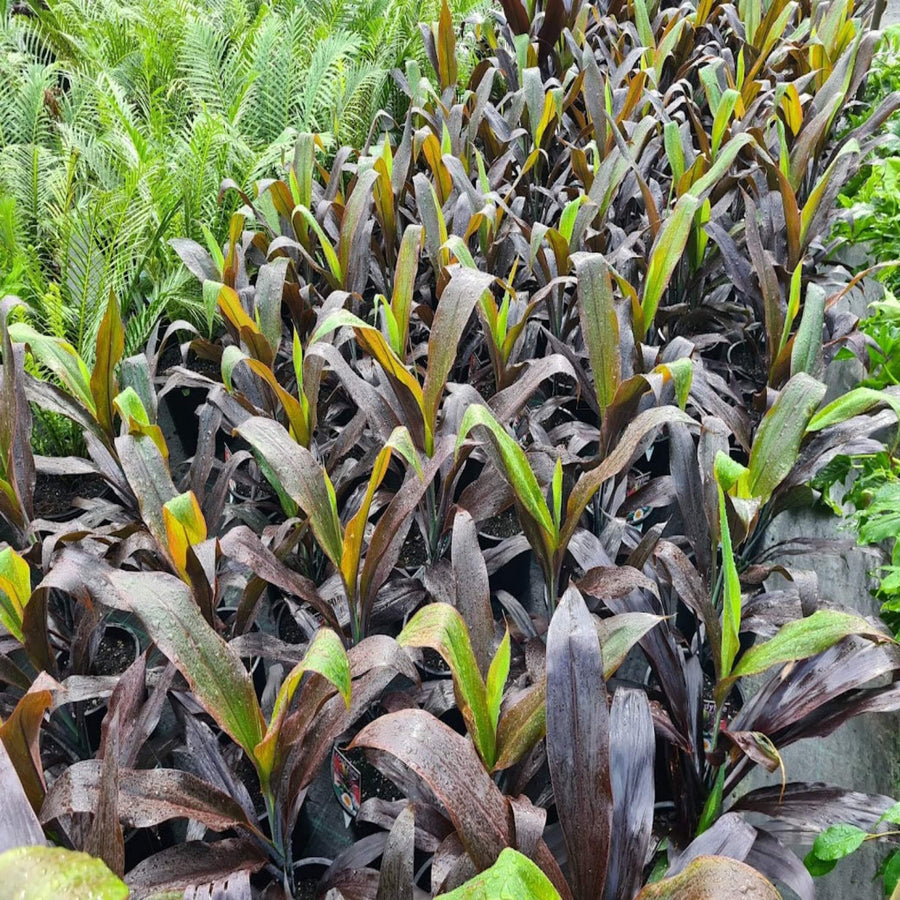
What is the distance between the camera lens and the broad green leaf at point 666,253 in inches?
53.2

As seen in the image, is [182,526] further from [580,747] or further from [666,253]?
[666,253]

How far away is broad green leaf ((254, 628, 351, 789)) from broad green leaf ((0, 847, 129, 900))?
243 mm

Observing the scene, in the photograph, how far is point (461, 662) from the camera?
750 millimetres

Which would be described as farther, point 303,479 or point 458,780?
point 303,479

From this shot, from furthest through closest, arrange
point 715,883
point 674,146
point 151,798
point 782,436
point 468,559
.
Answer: point 674,146 → point 782,436 → point 468,559 → point 151,798 → point 715,883

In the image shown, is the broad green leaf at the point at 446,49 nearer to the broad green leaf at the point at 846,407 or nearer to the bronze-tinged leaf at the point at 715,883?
the broad green leaf at the point at 846,407

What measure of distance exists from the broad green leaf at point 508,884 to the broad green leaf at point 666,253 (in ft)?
3.36

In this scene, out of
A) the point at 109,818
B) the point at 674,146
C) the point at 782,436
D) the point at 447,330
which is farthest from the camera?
the point at 674,146

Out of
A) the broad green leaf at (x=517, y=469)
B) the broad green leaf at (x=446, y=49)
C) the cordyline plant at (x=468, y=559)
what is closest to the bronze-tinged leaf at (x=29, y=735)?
the cordyline plant at (x=468, y=559)

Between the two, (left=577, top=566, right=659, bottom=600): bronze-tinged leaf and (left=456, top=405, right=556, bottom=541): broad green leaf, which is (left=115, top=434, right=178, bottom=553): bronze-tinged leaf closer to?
(left=456, top=405, right=556, bottom=541): broad green leaf

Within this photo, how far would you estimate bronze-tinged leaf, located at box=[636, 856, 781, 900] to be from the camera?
1.75 feet

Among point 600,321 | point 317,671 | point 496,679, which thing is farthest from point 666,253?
point 317,671

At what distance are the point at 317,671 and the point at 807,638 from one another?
0.47m

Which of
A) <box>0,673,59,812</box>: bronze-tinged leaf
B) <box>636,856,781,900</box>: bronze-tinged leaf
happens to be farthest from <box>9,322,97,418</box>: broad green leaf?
<box>636,856,781,900</box>: bronze-tinged leaf
